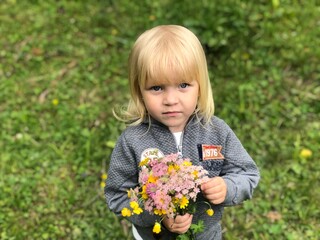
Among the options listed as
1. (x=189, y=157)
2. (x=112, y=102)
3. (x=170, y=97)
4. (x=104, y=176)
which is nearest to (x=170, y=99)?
(x=170, y=97)

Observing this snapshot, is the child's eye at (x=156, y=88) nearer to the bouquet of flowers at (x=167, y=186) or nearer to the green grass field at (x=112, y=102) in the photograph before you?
the bouquet of flowers at (x=167, y=186)

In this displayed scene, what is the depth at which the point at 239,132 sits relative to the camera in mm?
3627

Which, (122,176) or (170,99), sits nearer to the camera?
(170,99)

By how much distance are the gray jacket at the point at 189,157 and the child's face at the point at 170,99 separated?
133mm

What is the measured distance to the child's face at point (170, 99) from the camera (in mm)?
1965

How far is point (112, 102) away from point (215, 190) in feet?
7.08

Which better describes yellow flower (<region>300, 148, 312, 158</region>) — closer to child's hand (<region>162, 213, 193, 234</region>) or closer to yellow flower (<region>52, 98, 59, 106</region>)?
child's hand (<region>162, 213, 193, 234</region>)

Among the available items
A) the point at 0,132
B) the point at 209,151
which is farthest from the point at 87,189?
the point at 209,151

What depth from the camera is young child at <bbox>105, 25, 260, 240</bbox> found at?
1939mm

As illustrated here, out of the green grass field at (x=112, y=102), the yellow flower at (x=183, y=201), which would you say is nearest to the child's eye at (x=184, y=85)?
the yellow flower at (x=183, y=201)

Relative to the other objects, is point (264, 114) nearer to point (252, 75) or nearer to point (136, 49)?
point (252, 75)

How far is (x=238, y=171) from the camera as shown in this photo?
2.21 metres

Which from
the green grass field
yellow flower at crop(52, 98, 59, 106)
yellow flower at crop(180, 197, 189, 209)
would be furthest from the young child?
yellow flower at crop(52, 98, 59, 106)

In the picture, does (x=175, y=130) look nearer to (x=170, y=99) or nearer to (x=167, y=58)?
(x=170, y=99)
